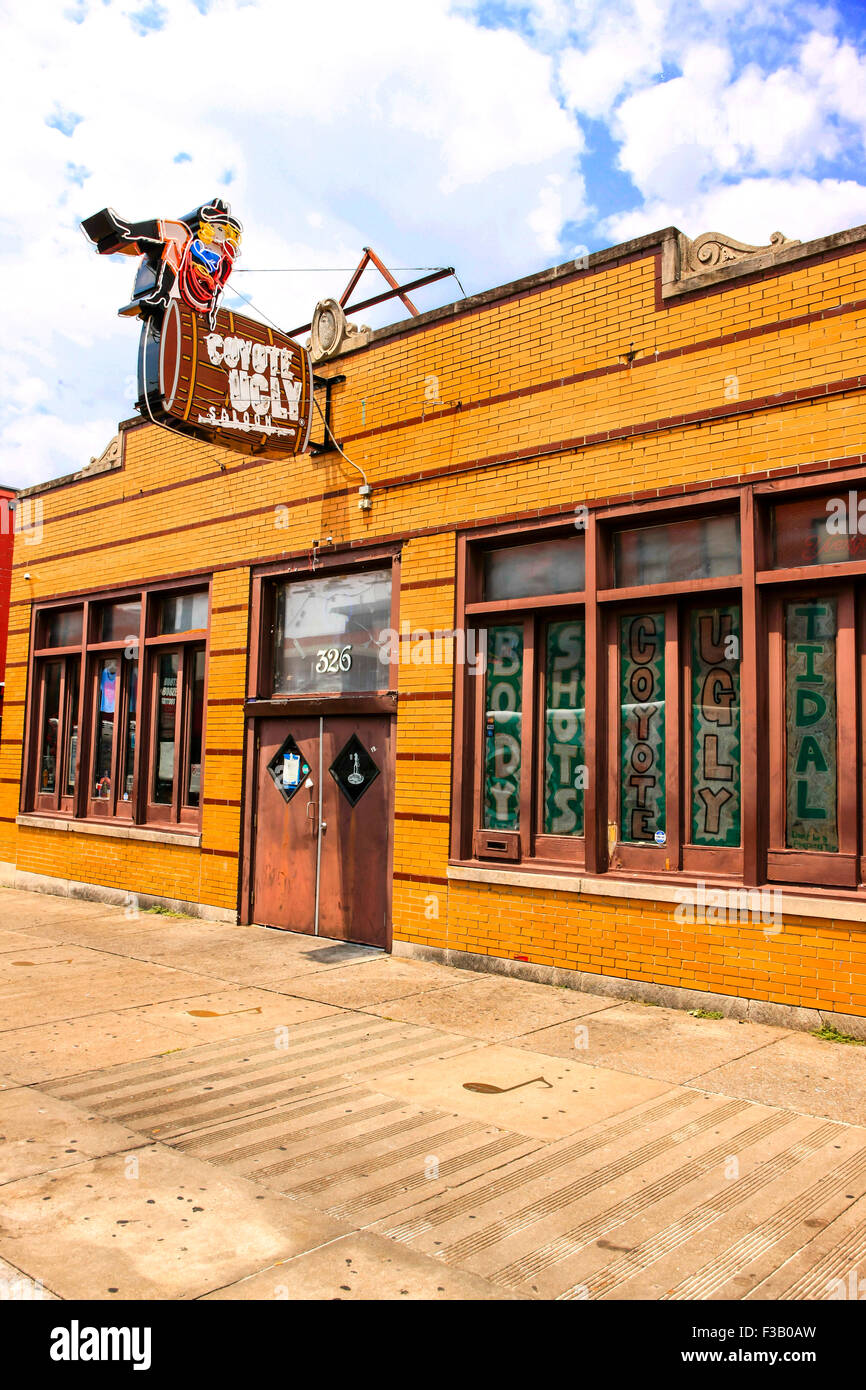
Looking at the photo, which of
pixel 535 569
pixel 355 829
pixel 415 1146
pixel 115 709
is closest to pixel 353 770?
pixel 355 829

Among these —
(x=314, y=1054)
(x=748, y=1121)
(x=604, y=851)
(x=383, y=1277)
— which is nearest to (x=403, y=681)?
(x=604, y=851)

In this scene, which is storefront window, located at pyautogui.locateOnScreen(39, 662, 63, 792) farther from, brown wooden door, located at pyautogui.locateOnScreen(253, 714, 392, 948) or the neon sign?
the neon sign

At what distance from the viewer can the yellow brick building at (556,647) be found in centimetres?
671

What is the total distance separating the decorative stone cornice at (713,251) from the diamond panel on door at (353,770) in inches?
195

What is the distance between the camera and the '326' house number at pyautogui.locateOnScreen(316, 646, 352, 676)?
32.4 feet

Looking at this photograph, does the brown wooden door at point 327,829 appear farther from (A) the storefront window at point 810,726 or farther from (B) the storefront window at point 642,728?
(A) the storefront window at point 810,726

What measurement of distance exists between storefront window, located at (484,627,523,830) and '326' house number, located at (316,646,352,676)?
5.96 ft

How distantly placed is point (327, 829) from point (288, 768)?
865 mm

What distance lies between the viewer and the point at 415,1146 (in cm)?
453

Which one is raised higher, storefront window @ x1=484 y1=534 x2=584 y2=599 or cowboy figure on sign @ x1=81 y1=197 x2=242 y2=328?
cowboy figure on sign @ x1=81 y1=197 x2=242 y2=328

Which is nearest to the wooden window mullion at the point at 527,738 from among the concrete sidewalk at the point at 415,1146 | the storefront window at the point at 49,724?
the concrete sidewalk at the point at 415,1146

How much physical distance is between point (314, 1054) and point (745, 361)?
5.50 metres

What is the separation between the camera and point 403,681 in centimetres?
909

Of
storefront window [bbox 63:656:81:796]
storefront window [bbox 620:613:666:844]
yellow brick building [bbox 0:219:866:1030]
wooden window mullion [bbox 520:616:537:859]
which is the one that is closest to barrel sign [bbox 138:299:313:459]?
yellow brick building [bbox 0:219:866:1030]
